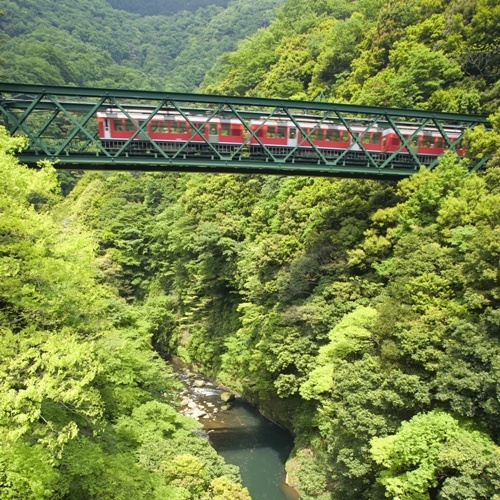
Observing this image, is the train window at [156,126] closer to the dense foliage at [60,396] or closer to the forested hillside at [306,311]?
the forested hillside at [306,311]

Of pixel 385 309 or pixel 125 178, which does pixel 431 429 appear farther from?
pixel 125 178

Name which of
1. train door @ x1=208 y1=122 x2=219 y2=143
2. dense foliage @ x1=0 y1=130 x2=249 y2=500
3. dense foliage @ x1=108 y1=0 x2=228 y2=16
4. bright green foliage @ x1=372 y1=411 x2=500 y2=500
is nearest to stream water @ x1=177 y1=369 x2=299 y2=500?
dense foliage @ x1=0 y1=130 x2=249 y2=500

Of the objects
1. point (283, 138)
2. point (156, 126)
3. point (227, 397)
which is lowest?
point (227, 397)

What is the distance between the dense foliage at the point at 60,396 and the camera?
Answer: 6.66 metres

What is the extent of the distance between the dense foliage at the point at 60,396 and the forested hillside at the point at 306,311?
6 cm

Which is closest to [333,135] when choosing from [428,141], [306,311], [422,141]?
[422,141]

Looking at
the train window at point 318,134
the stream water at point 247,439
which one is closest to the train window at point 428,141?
the train window at point 318,134

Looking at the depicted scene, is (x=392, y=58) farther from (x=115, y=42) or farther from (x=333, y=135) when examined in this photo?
(x=115, y=42)

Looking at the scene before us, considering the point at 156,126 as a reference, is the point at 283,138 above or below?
above

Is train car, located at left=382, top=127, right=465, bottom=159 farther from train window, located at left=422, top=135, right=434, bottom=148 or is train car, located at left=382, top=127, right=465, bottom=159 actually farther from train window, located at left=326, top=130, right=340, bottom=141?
train window, located at left=326, top=130, right=340, bottom=141

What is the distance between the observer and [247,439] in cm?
2052

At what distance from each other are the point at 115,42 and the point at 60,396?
104 m

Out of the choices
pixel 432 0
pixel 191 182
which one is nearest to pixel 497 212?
pixel 432 0

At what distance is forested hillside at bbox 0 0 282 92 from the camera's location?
63031 mm
